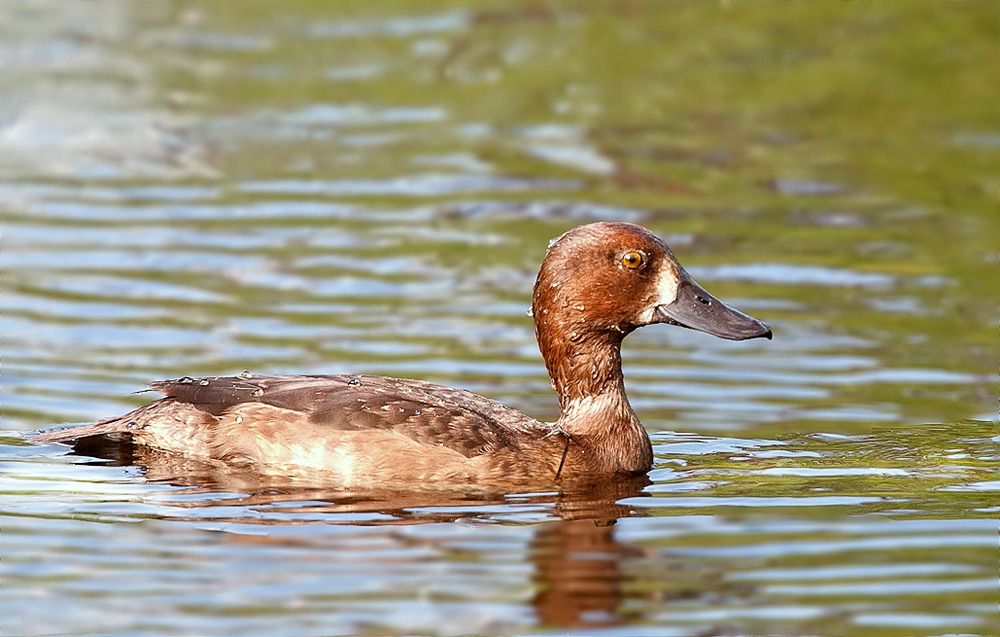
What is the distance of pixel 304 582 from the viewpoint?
25.1 ft

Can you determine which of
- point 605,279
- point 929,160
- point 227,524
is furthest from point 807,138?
point 227,524

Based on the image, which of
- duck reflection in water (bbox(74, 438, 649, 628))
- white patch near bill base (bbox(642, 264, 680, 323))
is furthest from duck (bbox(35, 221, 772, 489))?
duck reflection in water (bbox(74, 438, 649, 628))

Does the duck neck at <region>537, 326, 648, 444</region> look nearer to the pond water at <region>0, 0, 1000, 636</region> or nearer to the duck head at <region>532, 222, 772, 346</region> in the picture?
the duck head at <region>532, 222, 772, 346</region>

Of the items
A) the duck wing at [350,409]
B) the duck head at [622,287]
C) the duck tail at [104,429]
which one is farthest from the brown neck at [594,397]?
the duck tail at [104,429]

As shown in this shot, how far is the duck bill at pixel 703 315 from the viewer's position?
392 inches

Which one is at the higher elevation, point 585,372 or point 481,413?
point 585,372

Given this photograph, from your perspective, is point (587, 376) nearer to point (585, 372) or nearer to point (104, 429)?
point (585, 372)

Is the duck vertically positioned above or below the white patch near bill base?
below

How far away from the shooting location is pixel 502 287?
14.8m

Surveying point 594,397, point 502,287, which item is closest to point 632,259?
point 594,397

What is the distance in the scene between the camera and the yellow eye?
992 centimetres

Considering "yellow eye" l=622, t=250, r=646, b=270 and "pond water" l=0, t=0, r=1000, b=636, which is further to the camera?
"yellow eye" l=622, t=250, r=646, b=270

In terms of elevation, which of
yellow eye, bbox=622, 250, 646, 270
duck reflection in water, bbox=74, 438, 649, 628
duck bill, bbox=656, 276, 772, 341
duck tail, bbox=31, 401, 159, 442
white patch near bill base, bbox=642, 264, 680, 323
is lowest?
duck reflection in water, bbox=74, 438, 649, 628

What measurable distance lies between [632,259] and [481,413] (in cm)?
121
